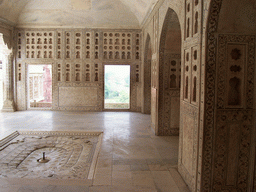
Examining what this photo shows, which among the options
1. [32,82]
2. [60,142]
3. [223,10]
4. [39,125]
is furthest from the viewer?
[32,82]

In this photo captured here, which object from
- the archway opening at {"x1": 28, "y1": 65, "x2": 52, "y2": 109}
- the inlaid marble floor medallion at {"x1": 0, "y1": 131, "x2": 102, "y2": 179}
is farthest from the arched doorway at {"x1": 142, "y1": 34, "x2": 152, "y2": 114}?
the archway opening at {"x1": 28, "y1": 65, "x2": 52, "y2": 109}

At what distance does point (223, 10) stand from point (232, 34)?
12.6 inches

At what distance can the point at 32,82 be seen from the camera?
16.7 m

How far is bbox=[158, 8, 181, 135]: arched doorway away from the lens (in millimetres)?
6355

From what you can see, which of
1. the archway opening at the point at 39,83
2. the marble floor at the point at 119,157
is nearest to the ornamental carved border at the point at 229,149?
the marble floor at the point at 119,157

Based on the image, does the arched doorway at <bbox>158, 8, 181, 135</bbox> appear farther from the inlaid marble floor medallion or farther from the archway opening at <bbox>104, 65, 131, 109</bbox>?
the archway opening at <bbox>104, 65, 131, 109</bbox>

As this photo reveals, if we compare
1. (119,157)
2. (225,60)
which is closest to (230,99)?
(225,60)

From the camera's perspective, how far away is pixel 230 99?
3.16 m

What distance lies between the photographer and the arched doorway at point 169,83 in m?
6.36

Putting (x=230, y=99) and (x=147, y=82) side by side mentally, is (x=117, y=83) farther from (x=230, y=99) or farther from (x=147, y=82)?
(x=230, y=99)

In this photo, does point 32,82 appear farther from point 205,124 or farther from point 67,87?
point 205,124

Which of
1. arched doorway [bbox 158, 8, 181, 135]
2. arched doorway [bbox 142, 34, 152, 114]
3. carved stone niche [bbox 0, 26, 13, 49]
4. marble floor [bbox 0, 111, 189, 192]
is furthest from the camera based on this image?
arched doorway [bbox 142, 34, 152, 114]

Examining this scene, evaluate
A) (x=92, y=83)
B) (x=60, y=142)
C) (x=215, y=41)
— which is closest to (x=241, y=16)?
(x=215, y=41)

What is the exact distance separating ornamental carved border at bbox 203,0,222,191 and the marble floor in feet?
1.78
